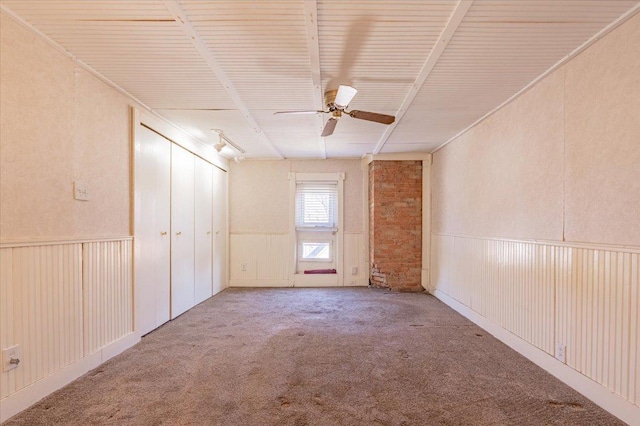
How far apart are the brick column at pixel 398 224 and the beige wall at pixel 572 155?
6.26ft

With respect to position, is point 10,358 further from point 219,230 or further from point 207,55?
point 219,230

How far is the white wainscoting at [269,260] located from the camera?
6.05 m

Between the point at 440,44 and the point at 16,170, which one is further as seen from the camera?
the point at 440,44

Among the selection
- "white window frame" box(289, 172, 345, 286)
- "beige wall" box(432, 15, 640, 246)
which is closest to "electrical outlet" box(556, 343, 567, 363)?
"beige wall" box(432, 15, 640, 246)

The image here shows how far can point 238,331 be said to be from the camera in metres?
3.56

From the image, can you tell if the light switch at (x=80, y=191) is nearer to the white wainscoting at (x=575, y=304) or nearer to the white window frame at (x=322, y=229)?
the white wainscoting at (x=575, y=304)

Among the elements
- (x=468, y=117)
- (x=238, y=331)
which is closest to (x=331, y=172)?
(x=468, y=117)

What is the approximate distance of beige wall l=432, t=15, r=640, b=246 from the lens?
77.1 inches

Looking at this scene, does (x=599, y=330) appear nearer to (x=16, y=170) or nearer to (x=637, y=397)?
(x=637, y=397)

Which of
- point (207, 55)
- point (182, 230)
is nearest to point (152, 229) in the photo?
point (182, 230)

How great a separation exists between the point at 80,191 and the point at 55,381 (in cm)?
133

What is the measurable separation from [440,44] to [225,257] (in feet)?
16.0

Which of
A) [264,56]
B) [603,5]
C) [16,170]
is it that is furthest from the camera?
[264,56]

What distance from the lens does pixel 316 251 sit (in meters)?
6.24
